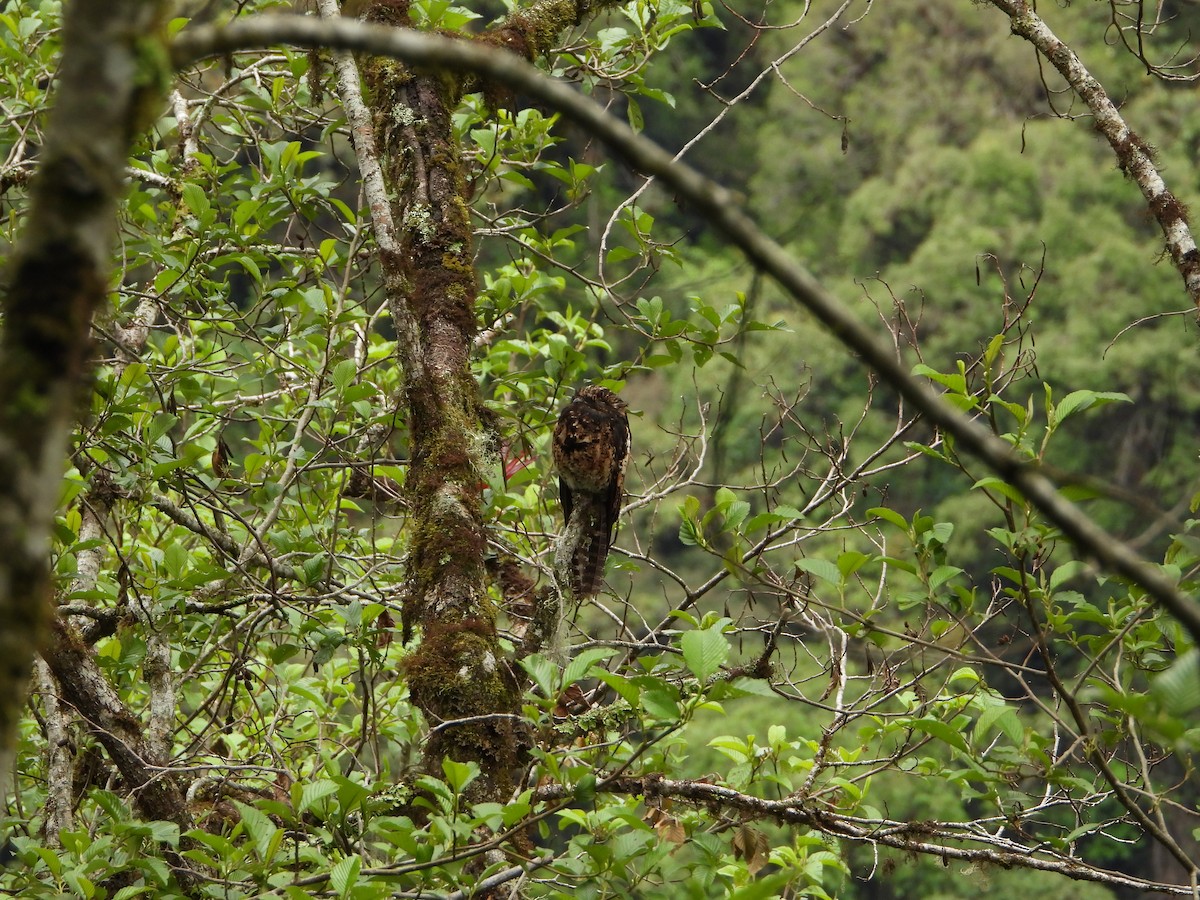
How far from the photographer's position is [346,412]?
2570 millimetres

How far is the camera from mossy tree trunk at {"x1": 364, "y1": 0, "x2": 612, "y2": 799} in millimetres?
1619

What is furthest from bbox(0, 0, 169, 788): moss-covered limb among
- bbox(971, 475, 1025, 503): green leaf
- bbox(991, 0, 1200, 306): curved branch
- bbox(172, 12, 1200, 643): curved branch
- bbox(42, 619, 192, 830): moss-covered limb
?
bbox(991, 0, 1200, 306): curved branch

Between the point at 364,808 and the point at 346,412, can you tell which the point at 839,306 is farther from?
the point at 346,412

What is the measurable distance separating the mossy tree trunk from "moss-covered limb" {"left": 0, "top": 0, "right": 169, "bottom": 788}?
922 mm

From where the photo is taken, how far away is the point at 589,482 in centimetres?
234

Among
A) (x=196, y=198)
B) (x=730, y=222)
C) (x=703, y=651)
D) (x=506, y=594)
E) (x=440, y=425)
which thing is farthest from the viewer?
(x=506, y=594)

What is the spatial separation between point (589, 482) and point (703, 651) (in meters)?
1.12

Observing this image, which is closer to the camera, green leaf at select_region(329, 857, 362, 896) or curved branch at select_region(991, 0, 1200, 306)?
green leaf at select_region(329, 857, 362, 896)

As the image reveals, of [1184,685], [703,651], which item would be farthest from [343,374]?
[1184,685]

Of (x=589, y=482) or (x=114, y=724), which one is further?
(x=589, y=482)

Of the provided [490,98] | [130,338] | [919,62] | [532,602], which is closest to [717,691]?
[532,602]

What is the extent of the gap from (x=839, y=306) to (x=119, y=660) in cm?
176

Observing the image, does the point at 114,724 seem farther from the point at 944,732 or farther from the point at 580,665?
the point at 944,732

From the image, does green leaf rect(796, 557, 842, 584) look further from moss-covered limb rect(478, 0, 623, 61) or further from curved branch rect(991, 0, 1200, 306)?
moss-covered limb rect(478, 0, 623, 61)
